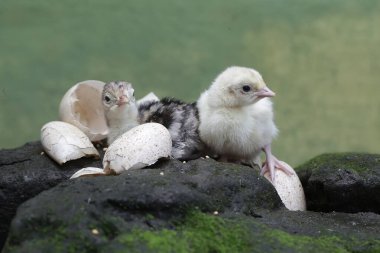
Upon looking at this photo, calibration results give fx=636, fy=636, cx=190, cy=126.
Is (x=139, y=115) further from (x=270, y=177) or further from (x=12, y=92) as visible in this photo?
(x=12, y=92)

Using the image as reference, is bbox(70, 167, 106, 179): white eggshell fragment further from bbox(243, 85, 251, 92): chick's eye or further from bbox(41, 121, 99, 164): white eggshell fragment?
bbox(243, 85, 251, 92): chick's eye

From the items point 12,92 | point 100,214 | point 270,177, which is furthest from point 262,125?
point 12,92

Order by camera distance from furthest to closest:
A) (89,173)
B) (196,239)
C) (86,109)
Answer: (86,109)
(89,173)
(196,239)

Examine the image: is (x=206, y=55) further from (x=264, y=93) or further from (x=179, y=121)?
(x=264, y=93)

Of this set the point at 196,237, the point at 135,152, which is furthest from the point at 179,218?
the point at 135,152

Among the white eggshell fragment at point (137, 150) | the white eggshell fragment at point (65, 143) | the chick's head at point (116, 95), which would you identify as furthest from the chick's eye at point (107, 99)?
the white eggshell fragment at point (137, 150)

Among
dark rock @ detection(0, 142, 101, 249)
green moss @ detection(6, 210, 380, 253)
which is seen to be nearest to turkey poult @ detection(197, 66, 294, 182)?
Answer: dark rock @ detection(0, 142, 101, 249)
